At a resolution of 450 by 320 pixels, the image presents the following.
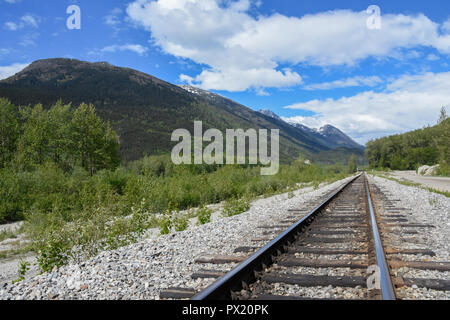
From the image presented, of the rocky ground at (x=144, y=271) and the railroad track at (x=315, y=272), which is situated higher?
the railroad track at (x=315, y=272)

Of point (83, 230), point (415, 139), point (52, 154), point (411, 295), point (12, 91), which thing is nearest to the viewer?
point (411, 295)

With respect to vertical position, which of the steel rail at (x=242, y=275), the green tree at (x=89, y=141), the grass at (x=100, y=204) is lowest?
the grass at (x=100, y=204)

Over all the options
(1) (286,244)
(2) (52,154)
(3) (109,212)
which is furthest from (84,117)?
(1) (286,244)

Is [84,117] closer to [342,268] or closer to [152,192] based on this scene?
[152,192]

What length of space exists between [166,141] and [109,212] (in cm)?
12014

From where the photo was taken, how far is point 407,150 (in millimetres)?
103500

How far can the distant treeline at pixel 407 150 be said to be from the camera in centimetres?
8505

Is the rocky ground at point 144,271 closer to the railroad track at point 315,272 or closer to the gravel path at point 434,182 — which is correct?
the railroad track at point 315,272

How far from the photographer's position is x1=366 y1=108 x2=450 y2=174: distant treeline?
85.1 meters

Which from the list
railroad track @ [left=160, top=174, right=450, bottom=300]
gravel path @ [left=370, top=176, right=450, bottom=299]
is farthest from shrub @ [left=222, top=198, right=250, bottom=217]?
railroad track @ [left=160, top=174, right=450, bottom=300]

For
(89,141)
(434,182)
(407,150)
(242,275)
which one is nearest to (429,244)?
(242,275)

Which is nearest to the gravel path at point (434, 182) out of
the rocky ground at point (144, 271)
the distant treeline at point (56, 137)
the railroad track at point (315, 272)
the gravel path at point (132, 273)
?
the railroad track at point (315, 272)

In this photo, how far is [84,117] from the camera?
41.9m

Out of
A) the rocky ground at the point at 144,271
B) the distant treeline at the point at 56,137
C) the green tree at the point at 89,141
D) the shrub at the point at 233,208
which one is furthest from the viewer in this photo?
the green tree at the point at 89,141
